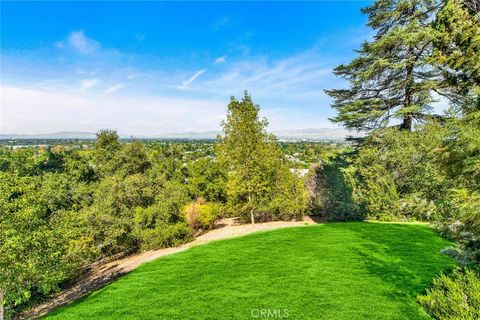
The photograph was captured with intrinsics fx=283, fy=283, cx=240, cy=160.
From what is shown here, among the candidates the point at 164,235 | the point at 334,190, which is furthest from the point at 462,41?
the point at 164,235

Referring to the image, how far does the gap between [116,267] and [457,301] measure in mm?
12375

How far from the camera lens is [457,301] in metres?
5.01

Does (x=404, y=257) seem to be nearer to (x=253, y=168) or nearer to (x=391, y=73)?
(x=253, y=168)

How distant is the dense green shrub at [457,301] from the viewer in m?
4.73

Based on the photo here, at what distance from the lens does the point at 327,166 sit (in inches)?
693

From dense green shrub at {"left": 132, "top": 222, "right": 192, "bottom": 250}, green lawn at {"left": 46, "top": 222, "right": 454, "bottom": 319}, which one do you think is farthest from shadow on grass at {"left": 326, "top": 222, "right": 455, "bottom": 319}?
dense green shrub at {"left": 132, "top": 222, "right": 192, "bottom": 250}

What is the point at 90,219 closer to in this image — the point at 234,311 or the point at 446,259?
the point at 234,311

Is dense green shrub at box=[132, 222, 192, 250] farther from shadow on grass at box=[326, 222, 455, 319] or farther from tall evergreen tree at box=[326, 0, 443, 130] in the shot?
tall evergreen tree at box=[326, 0, 443, 130]

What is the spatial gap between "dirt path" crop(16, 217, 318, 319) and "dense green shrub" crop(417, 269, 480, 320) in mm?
8687

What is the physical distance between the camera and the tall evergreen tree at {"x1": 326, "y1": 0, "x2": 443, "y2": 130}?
17047mm

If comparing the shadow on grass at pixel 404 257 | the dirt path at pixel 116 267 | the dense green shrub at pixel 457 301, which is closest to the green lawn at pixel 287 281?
the shadow on grass at pixel 404 257

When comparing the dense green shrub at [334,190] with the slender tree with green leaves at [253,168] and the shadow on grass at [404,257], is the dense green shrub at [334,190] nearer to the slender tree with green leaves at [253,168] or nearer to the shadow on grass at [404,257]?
the slender tree with green leaves at [253,168]

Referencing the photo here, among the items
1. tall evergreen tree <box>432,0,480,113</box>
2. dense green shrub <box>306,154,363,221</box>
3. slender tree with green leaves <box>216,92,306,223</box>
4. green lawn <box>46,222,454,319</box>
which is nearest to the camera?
tall evergreen tree <box>432,0,480,113</box>

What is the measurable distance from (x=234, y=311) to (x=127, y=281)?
176 inches
